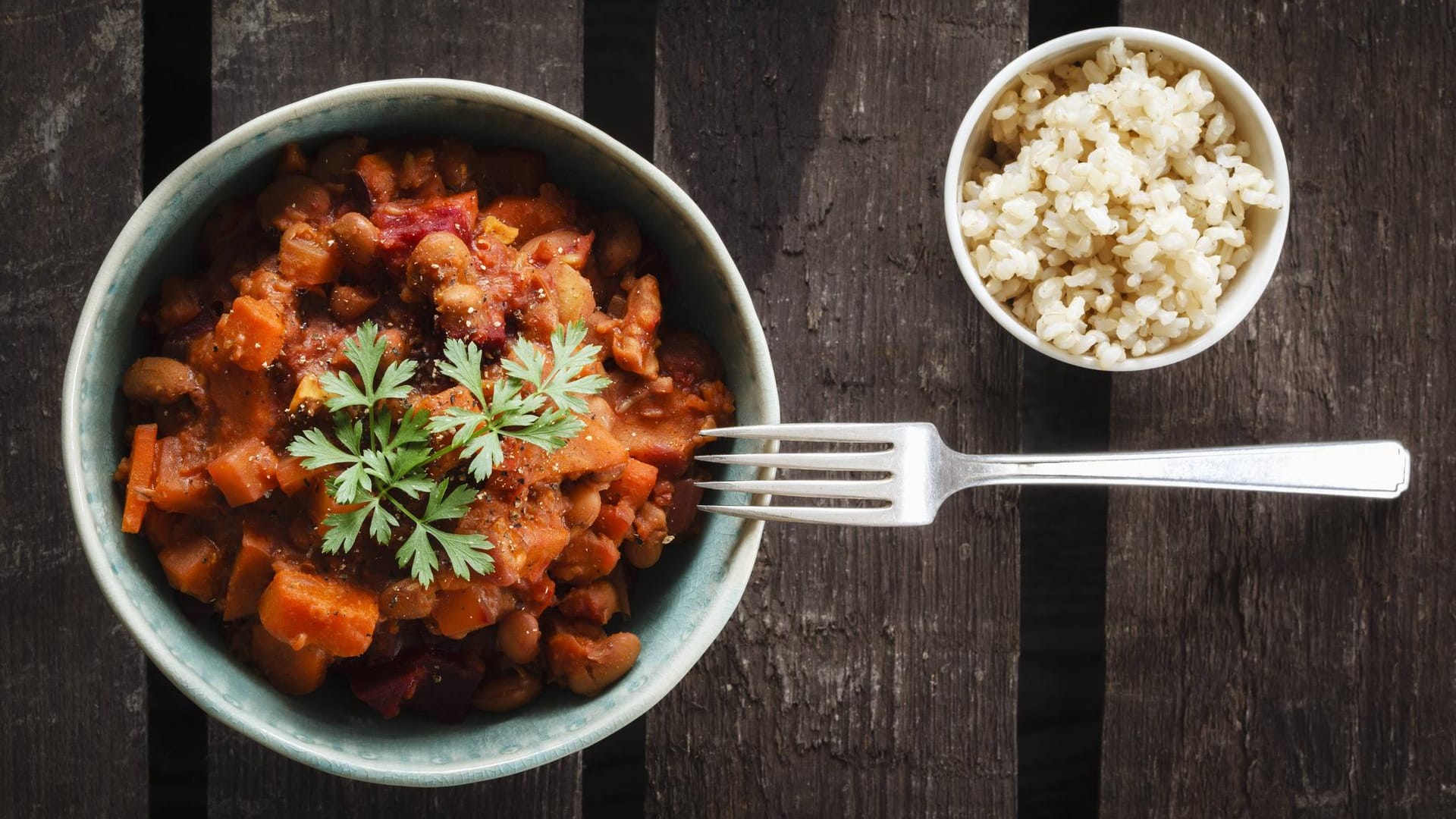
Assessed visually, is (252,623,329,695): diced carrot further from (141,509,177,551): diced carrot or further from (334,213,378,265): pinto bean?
(334,213,378,265): pinto bean

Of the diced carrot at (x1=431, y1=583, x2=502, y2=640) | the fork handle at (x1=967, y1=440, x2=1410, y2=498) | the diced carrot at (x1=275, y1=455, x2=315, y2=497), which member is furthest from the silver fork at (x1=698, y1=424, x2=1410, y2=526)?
the diced carrot at (x1=275, y1=455, x2=315, y2=497)

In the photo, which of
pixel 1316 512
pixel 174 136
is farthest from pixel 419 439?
pixel 1316 512

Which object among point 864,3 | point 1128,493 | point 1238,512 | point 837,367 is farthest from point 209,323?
point 1238,512

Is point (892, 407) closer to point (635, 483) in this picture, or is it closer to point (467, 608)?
point (635, 483)

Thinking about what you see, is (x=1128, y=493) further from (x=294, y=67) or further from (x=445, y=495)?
(x=294, y=67)

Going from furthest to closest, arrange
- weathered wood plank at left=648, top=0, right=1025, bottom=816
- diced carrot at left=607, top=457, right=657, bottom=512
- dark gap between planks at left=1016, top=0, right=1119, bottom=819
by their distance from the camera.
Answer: dark gap between planks at left=1016, top=0, right=1119, bottom=819 < weathered wood plank at left=648, top=0, right=1025, bottom=816 < diced carrot at left=607, top=457, right=657, bottom=512
